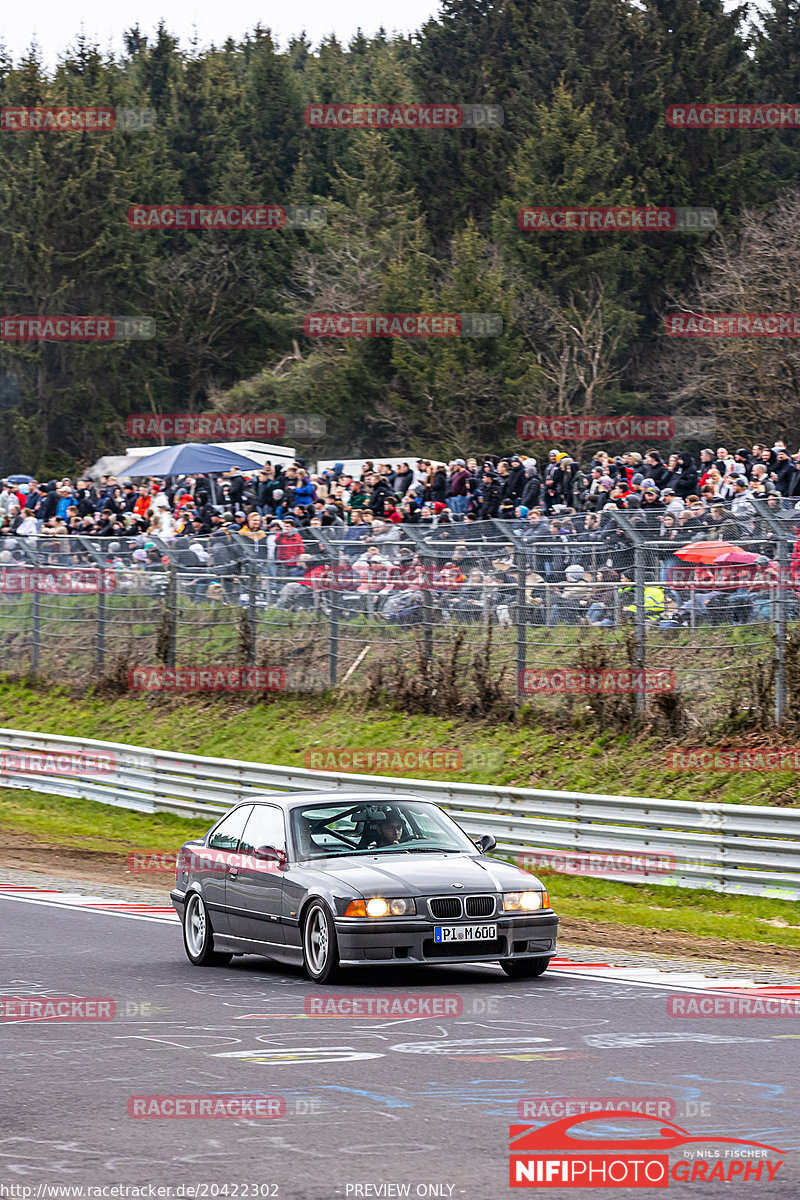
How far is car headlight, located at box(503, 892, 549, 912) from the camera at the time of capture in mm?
10883

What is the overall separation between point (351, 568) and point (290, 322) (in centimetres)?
5122

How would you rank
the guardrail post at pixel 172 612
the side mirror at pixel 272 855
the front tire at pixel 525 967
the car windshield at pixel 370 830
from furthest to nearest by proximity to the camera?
the guardrail post at pixel 172 612
the car windshield at pixel 370 830
the side mirror at pixel 272 855
the front tire at pixel 525 967

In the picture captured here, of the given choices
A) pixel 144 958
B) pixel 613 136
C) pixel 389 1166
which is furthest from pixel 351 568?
pixel 613 136

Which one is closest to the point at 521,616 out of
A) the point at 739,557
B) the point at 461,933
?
the point at 739,557

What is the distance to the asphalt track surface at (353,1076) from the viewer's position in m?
6.23

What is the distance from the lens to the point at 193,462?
3609cm

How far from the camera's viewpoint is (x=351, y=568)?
23828 millimetres

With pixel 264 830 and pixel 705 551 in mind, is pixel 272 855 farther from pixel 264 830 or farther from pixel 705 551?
pixel 705 551

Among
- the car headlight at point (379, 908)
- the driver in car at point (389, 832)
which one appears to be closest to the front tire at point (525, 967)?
the car headlight at point (379, 908)

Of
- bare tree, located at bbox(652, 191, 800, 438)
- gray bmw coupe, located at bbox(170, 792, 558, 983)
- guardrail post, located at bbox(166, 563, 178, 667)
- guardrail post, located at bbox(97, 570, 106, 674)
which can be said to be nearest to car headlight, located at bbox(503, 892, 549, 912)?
gray bmw coupe, located at bbox(170, 792, 558, 983)

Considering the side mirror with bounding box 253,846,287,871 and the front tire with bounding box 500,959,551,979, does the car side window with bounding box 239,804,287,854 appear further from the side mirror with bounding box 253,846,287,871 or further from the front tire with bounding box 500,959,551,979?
the front tire with bounding box 500,959,551,979

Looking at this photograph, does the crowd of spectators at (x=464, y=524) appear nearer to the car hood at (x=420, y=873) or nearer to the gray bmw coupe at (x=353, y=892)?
the gray bmw coupe at (x=353, y=892)

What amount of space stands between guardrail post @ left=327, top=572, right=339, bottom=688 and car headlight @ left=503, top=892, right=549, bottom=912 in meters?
13.3

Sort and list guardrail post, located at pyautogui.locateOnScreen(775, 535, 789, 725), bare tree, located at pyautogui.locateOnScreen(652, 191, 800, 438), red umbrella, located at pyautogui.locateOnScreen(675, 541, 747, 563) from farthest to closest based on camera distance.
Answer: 1. bare tree, located at pyautogui.locateOnScreen(652, 191, 800, 438)
2. red umbrella, located at pyautogui.locateOnScreen(675, 541, 747, 563)
3. guardrail post, located at pyautogui.locateOnScreen(775, 535, 789, 725)
